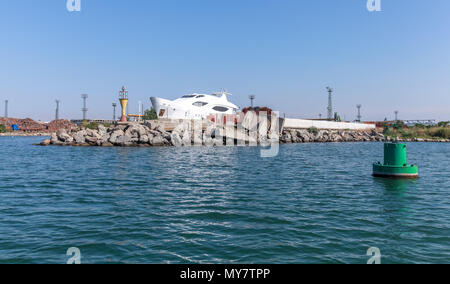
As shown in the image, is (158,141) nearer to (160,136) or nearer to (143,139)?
(160,136)

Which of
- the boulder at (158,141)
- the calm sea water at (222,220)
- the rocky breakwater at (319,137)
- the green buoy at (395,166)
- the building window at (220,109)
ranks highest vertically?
the building window at (220,109)

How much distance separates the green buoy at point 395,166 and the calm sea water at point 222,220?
4.09ft

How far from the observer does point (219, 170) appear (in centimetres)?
2495

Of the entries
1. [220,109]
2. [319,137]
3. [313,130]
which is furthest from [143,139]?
[313,130]

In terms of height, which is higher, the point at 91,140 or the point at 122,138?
the point at 122,138

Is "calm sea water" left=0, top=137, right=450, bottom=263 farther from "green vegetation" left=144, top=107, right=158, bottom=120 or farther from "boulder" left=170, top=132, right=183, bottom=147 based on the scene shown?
"green vegetation" left=144, top=107, right=158, bottom=120

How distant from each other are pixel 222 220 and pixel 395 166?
52.0 ft

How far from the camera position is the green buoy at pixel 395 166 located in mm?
21328

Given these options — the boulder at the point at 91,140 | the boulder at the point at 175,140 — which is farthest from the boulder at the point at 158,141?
the boulder at the point at 91,140

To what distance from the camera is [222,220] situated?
11.1m

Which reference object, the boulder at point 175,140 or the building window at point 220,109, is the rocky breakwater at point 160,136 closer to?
the boulder at point 175,140

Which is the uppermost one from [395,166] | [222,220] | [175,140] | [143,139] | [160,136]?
[160,136]

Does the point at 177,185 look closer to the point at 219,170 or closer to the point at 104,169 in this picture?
the point at 219,170
